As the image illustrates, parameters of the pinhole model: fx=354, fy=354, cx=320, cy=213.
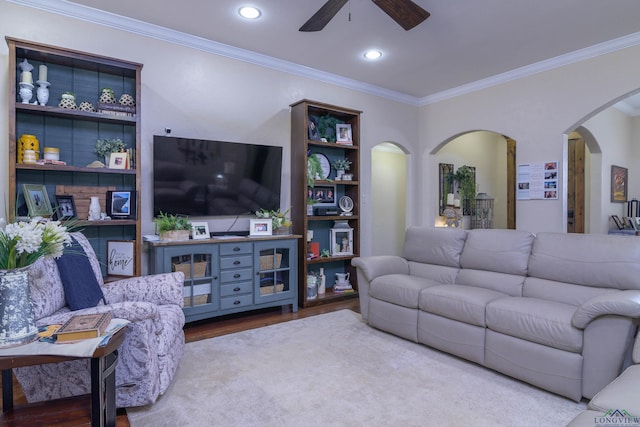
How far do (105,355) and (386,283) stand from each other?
2.34 metres

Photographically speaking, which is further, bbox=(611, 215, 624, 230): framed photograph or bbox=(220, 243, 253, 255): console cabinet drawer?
bbox=(611, 215, 624, 230): framed photograph

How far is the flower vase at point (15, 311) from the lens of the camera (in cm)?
150

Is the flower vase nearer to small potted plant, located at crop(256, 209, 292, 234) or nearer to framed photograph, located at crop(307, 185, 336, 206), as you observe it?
small potted plant, located at crop(256, 209, 292, 234)

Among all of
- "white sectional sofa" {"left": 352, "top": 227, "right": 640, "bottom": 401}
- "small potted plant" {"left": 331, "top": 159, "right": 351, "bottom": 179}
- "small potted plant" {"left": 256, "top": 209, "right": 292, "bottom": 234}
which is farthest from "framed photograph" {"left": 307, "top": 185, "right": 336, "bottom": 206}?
"white sectional sofa" {"left": 352, "top": 227, "right": 640, "bottom": 401}

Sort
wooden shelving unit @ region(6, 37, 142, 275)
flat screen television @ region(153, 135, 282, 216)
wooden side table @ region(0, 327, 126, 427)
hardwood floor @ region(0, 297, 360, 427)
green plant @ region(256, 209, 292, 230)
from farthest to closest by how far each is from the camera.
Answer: green plant @ region(256, 209, 292, 230), flat screen television @ region(153, 135, 282, 216), wooden shelving unit @ region(6, 37, 142, 275), hardwood floor @ region(0, 297, 360, 427), wooden side table @ region(0, 327, 126, 427)

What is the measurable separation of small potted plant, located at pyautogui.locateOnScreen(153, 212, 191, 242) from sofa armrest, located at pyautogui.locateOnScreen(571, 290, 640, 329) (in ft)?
10.1

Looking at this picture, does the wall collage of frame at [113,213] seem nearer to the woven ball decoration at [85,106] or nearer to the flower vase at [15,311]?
the woven ball decoration at [85,106]

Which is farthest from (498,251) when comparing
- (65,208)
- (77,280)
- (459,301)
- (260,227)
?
(65,208)

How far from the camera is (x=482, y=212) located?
20.9ft

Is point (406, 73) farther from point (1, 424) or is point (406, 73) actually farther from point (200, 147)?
point (1, 424)

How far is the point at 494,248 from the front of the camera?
3.13 metres

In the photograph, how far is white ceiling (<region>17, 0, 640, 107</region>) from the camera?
3.03 metres

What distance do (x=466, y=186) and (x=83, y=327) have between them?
233 inches

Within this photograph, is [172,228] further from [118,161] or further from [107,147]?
[107,147]
